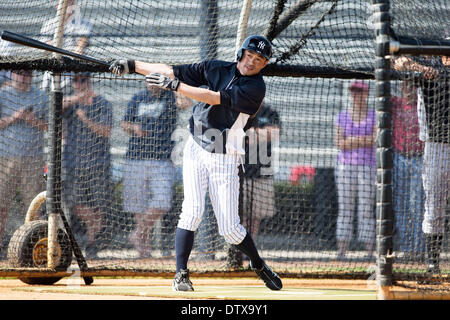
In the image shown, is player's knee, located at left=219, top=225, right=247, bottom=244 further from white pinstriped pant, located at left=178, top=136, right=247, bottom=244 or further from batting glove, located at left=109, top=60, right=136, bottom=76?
batting glove, located at left=109, top=60, right=136, bottom=76

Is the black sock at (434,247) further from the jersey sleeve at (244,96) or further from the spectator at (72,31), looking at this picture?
the spectator at (72,31)

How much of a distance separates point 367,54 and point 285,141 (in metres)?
1.75

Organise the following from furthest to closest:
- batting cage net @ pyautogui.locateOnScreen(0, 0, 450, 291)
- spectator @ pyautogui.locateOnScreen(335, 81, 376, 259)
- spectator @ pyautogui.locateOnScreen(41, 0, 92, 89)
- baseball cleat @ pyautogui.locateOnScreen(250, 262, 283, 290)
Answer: spectator @ pyautogui.locateOnScreen(335, 81, 376, 259) → spectator @ pyautogui.locateOnScreen(41, 0, 92, 89) → batting cage net @ pyautogui.locateOnScreen(0, 0, 450, 291) → baseball cleat @ pyautogui.locateOnScreen(250, 262, 283, 290)

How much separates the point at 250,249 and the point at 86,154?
7.87 ft

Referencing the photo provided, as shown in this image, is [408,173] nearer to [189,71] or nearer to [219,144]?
[219,144]

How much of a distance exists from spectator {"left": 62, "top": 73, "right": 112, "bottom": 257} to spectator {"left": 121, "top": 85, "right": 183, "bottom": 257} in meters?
0.23

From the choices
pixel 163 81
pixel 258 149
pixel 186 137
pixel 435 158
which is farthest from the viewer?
pixel 186 137

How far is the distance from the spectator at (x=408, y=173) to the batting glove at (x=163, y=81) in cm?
233

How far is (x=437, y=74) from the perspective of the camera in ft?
16.3

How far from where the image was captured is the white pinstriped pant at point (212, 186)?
15.3 ft

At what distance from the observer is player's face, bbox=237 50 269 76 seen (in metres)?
4.66

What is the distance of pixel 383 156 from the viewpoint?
3.63 meters

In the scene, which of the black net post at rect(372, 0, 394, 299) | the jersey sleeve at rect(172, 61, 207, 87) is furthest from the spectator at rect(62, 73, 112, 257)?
the black net post at rect(372, 0, 394, 299)

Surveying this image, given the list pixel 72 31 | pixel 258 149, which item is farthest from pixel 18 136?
pixel 258 149
